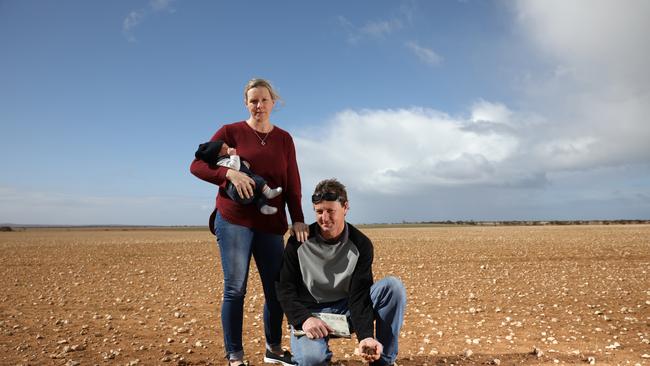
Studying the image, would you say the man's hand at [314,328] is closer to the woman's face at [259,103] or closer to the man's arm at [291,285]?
the man's arm at [291,285]

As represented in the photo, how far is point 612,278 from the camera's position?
11.5m

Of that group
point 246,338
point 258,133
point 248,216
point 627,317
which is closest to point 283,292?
point 248,216

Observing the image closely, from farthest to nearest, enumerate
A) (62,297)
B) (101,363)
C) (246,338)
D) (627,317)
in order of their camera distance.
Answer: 1. (62,297)
2. (627,317)
3. (246,338)
4. (101,363)

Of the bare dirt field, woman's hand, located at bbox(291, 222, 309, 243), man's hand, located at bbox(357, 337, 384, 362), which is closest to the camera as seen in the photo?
man's hand, located at bbox(357, 337, 384, 362)

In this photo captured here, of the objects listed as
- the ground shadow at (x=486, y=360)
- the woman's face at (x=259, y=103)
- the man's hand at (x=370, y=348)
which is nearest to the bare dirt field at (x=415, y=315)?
the ground shadow at (x=486, y=360)

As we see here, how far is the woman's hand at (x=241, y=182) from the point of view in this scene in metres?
3.93

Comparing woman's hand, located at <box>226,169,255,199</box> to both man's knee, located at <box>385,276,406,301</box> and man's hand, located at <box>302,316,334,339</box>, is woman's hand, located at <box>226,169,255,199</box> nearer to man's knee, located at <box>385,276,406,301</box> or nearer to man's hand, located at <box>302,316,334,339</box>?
man's hand, located at <box>302,316,334,339</box>

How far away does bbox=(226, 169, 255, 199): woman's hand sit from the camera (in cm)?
393

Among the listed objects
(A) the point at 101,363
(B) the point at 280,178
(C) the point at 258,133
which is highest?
(C) the point at 258,133

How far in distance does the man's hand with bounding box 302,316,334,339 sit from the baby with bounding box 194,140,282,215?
3.36 feet

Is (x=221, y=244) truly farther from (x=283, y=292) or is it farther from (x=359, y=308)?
(x=359, y=308)

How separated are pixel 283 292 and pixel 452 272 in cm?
1038

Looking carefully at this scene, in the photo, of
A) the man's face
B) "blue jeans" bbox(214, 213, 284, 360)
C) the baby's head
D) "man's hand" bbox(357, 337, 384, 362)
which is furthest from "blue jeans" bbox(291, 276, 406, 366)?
the baby's head

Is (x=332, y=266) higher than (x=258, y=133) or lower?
lower
